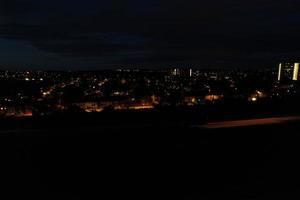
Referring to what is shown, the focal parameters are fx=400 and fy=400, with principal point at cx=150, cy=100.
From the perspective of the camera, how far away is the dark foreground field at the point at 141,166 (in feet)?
10.1

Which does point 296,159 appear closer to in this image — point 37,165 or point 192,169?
point 192,169

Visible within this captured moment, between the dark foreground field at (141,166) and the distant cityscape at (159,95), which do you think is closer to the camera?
the dark foreground field at (141,166)

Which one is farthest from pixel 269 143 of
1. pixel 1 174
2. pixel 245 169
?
pixel 1 174

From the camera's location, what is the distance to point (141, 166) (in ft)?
10.4

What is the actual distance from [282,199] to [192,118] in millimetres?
2053

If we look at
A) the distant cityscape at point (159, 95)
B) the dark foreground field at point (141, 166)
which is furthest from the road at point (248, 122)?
the distant cityscape at point (159, 95)

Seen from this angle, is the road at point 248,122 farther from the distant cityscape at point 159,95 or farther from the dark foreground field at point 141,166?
the distant cityscape at point 159,95

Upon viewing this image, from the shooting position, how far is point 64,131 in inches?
157

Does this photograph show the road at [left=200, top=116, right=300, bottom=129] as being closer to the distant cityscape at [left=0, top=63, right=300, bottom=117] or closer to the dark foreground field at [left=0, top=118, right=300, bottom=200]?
the dark foreground field at [left=0, top=118, right=300, bottom=200]

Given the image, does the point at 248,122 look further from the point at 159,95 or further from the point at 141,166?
the point at 159,95

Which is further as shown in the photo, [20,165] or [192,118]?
[192,118]

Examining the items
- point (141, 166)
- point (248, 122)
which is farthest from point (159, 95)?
point (141, 166)

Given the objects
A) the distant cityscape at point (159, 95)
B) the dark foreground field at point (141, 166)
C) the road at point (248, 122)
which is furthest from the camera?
the distant cityscape at point (159, 95)

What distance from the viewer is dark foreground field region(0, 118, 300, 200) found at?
308 cm
